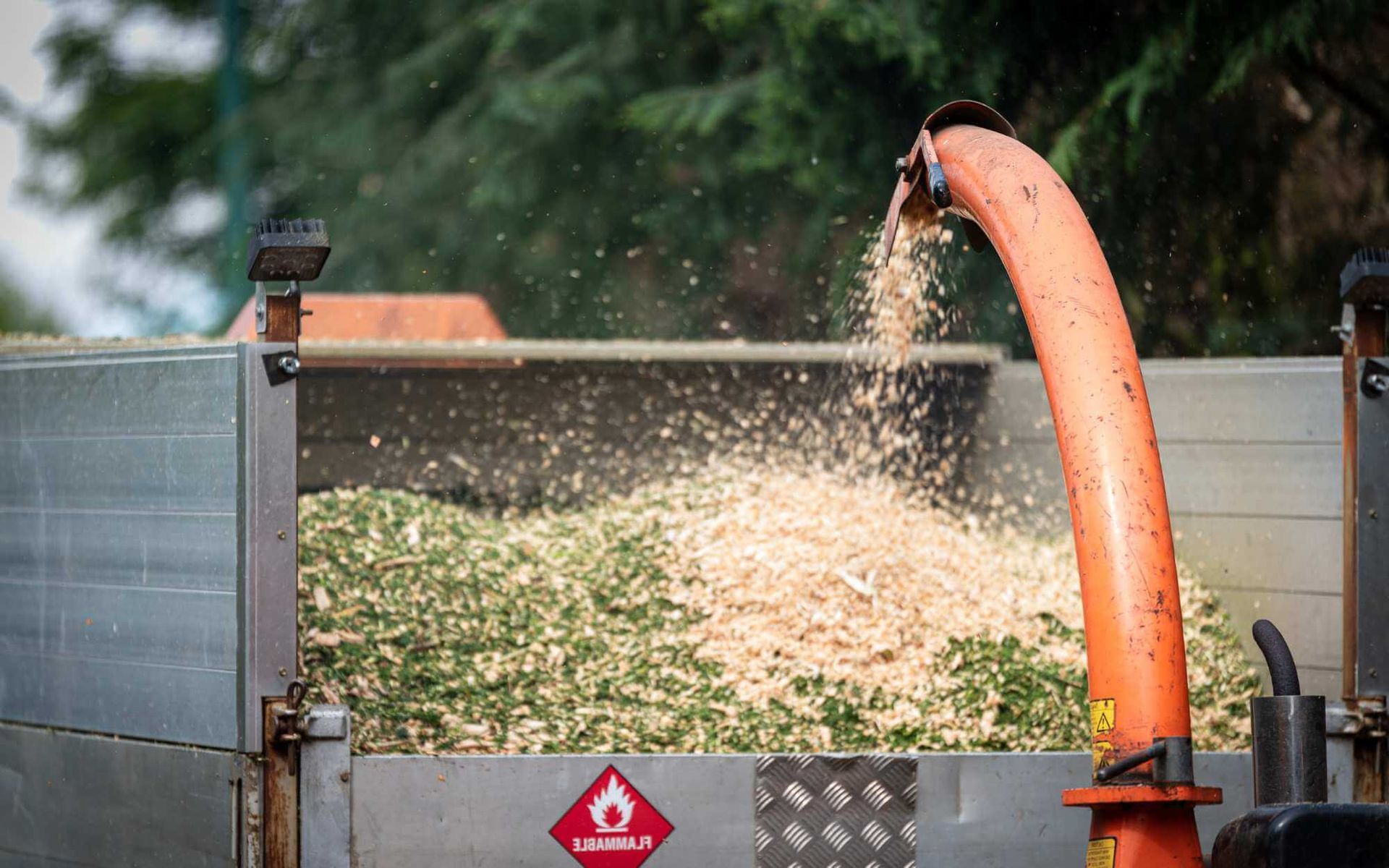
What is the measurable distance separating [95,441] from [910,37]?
6837 millimetres

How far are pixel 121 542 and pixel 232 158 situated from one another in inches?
442

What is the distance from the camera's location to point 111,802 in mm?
3133

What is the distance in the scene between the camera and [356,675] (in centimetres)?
372

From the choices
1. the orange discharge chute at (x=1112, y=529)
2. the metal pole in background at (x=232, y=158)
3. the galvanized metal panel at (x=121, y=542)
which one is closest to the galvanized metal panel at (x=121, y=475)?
the galvanized metal panel at (x=121, y=542)

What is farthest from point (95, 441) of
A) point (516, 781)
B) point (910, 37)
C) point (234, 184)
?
point (234, 184)

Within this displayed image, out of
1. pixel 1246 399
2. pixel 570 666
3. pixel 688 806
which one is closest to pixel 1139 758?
pixel 688 806

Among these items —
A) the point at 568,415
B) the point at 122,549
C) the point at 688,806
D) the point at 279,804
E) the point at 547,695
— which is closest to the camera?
the point at 279,804

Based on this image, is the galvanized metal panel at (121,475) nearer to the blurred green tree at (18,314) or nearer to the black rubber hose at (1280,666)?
the black rubber hose at (1280,666)

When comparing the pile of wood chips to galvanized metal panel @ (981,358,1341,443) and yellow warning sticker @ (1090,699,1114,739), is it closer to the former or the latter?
galvanized metal panel @ (981,358,1341,443)

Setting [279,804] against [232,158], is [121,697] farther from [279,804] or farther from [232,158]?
[232,158]

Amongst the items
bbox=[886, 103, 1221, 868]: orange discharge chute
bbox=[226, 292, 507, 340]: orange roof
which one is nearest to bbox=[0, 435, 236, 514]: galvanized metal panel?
bbox=[886, 103, 1221, 868]: orange discharge chute

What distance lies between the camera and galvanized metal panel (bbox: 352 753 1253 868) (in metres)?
2.85

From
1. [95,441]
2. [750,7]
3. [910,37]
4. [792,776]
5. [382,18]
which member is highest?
[382,18]

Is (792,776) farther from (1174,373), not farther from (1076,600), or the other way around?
(1174,373)
